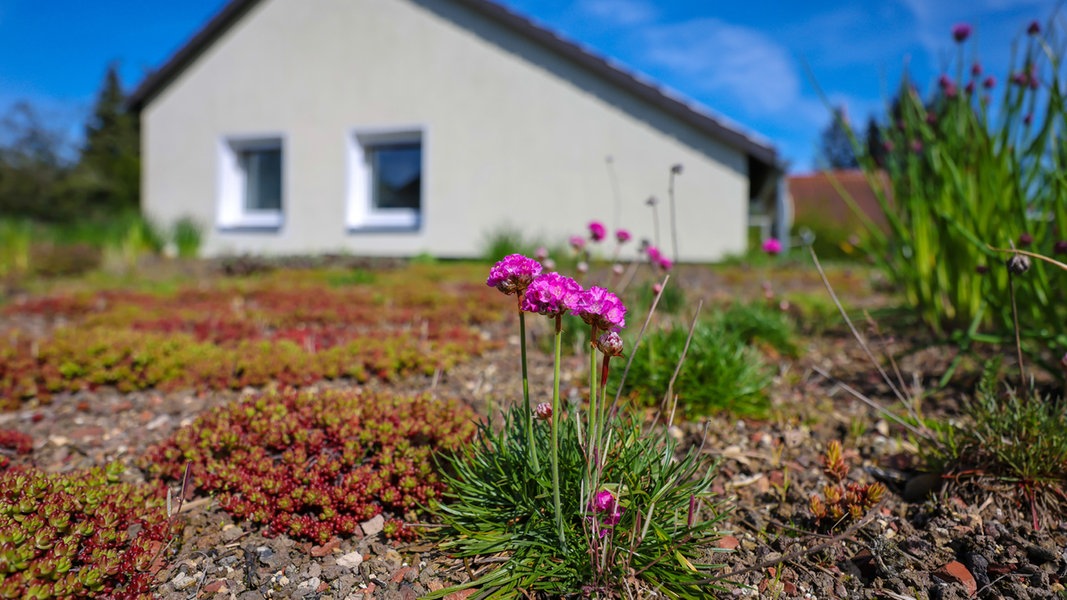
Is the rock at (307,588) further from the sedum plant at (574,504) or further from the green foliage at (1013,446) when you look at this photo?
the green foliage at (1013,446)

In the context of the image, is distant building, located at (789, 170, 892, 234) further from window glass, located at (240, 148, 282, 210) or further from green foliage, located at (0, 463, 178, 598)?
green foliage, located at (0, 463, 178, 598)

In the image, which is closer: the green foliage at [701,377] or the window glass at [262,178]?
the green foliage at [701,377]

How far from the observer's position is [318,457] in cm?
197

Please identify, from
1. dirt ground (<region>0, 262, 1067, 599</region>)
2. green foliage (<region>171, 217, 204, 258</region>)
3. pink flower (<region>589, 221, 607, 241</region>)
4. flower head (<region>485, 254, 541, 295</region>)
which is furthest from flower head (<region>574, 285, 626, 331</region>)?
green foliage (<region>171, 217, 204, 258</region>)

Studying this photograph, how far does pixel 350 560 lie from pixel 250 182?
35.2 feet

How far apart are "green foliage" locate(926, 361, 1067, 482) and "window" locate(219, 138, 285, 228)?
10424 millimetres

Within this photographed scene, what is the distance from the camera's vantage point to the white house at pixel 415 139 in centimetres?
884

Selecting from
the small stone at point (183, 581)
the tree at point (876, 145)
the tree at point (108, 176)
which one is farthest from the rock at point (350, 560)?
the tree at point (108, 176)

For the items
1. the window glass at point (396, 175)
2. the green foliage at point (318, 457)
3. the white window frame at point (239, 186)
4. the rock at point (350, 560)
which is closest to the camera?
the rock at point (350, 560)

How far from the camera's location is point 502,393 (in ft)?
8.86

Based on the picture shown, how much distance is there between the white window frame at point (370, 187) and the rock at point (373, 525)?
8.30 m

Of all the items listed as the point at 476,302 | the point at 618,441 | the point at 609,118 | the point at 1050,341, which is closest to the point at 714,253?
the point at 609,118

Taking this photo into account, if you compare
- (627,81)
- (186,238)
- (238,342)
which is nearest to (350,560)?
(238,342)

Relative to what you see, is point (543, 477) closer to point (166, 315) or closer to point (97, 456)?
point (97, 456)
